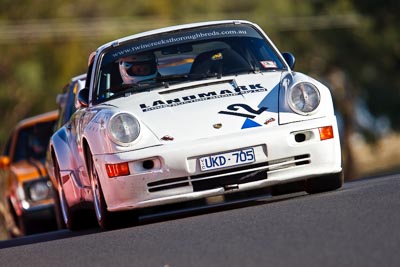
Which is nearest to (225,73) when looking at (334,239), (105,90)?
(105,90)

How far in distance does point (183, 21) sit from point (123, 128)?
4005cm

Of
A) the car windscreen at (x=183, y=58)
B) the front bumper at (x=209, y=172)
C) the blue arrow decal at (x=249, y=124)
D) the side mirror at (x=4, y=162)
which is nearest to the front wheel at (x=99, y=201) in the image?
the front bumper at (x=209, y=172)

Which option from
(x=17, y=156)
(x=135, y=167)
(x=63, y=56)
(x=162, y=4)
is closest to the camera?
(x=135, y=167)

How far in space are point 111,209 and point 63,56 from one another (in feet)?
123

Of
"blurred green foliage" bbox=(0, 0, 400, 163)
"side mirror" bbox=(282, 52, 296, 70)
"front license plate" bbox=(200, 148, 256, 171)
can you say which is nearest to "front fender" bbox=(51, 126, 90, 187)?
"front license plate" bbox=(200, 148, 256, 171)

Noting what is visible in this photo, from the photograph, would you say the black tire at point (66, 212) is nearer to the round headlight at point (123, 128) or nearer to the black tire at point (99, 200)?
the black tire at point (99, 200)

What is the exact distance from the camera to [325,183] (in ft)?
36.8

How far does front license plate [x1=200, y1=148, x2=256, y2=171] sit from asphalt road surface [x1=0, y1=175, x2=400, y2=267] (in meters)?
0.36

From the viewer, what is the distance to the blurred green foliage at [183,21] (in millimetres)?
46969

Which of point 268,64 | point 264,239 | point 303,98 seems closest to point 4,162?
point 268,64

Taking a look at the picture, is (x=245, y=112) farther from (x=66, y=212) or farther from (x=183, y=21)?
(x=183, y=21)

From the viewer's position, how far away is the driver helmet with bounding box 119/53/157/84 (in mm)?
11805

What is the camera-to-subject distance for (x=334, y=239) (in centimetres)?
827

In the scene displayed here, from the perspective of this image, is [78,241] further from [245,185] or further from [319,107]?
[319,107]
